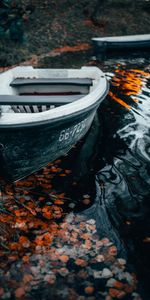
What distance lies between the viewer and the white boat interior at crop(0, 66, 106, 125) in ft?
15.0

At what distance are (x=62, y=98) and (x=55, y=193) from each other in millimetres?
1684

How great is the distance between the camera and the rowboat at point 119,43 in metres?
11.9

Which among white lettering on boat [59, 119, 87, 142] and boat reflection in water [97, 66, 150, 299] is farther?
white lettering on boat [59, 119, 87, 142]

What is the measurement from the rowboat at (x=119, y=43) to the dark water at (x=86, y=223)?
22.8 ft

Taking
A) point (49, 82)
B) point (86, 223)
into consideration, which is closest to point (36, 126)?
point (86, 223)

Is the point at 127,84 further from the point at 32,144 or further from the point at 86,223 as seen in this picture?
the point at 86,223

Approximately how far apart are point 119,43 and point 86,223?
1025 centimetres

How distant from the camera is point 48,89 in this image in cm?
630

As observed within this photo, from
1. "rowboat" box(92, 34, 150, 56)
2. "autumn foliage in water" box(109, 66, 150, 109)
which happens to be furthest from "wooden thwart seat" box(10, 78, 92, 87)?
"rowboat" box(92, 34, 150, 56)

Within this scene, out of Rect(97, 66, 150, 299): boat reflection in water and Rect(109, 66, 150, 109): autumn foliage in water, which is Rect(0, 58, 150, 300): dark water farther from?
Rect(109, 66, 150, 109): autumn foliage in water

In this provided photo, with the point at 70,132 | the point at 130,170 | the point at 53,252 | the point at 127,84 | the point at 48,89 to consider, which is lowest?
the point at 53,252

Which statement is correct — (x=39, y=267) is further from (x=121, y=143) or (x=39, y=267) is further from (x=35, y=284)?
(x=121, y=143)

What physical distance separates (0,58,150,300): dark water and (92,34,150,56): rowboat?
22.8 feet

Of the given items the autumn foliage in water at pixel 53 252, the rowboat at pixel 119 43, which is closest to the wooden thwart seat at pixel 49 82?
the autumn foliage in water at pixel 53 252
